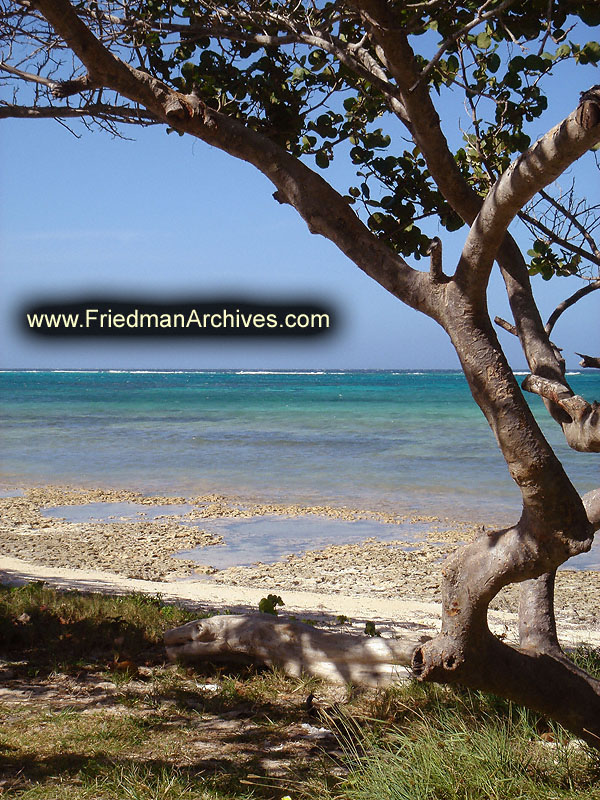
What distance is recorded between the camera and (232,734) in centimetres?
416

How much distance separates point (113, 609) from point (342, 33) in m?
4.83

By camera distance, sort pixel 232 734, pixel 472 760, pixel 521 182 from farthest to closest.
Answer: pixel 232 734
pixel 472 760
pixel 521 182

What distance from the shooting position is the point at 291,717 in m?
4.43

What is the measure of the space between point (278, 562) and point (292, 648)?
554 cm

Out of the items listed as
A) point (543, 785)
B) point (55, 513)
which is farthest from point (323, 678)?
point (55, 513)

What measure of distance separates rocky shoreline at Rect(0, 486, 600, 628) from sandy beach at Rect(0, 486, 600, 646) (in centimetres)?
2

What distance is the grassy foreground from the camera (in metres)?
3.24

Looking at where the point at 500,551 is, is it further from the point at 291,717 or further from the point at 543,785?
the point at 291,717

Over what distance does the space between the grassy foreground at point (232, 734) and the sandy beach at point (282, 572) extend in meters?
1.58

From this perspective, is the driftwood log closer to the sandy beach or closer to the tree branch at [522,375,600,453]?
the sandy beach

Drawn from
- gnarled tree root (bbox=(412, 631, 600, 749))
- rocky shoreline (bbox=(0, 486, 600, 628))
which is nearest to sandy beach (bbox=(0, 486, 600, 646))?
rocky shoreline (bbox=(0, 486, 600, 628))

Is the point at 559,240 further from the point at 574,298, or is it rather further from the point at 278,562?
the point at 278,562

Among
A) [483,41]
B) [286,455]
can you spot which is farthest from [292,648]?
[286,455]

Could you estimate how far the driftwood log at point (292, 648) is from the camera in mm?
4789
